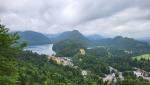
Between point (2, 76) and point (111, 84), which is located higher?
point (2, 76)

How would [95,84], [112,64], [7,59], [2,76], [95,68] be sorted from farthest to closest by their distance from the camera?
[112,64]
[95,68]
[95,84]
[7,59]
[2,76]

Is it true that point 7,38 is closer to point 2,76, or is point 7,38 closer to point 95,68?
point 2,76

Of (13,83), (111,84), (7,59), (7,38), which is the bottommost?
(111,84)

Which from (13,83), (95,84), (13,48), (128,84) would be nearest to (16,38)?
(13,48)

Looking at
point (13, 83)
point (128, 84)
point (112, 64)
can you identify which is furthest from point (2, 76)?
point (112, 64)

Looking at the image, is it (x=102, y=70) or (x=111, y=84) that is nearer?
(x=111, y=84)

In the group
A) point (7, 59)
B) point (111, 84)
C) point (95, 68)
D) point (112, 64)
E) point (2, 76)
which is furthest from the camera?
point (112, 64)

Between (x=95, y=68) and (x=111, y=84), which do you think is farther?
(x=95, y=68)

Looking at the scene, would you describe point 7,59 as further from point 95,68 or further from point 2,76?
point 95,68

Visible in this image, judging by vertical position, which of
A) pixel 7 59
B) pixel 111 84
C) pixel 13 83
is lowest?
pixel 111 84
